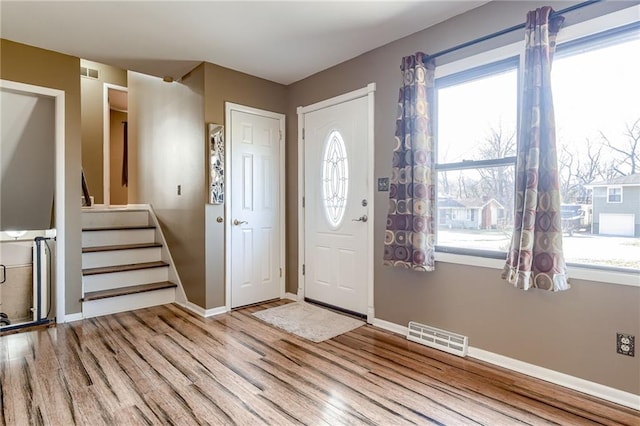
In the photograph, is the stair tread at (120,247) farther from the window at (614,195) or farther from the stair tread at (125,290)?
the window at (614,195)

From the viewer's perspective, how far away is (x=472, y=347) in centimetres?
257

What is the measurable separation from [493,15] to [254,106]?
2.41 metres

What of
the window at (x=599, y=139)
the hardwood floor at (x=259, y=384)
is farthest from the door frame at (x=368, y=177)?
the window at (x=599, y=139)

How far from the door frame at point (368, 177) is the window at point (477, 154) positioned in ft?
2.03

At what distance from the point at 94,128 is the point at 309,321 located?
4712 mm

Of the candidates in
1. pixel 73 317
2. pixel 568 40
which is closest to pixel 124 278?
pixel 73 317

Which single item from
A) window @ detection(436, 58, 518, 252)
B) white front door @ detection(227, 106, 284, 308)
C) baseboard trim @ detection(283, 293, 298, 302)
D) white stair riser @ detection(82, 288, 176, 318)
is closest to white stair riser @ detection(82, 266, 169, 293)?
white stair riser @ detection(82, 288, 176, 318)

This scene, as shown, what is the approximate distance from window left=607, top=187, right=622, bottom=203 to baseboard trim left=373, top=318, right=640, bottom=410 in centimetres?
107

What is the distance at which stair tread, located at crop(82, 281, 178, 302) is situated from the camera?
347 centimetres

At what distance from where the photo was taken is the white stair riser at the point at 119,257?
3.83 metres

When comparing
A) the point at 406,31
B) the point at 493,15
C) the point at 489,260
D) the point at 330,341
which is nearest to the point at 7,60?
the point at 406,31

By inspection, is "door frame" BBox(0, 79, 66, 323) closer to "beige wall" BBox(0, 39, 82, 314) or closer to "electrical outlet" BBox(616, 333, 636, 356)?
"beige wall" BBox(0, 39, 82, 314)

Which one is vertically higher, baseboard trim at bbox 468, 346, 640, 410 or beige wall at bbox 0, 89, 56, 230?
beige wall at bbox 0, 89, 56, 230

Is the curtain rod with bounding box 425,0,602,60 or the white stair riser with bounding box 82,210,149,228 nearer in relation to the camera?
the curtain rod with bounding box 425,0,602,60
